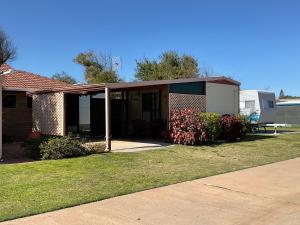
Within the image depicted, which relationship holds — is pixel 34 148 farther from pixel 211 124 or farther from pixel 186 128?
pixel 211 124

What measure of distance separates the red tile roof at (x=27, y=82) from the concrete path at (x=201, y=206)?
38.7 feet

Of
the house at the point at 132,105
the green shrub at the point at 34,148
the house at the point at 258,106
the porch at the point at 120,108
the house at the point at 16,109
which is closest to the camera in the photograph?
the green shrub at the point at 34,148

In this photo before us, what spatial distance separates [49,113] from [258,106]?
48.3 ft

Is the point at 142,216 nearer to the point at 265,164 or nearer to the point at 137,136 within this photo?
the point at 265,164

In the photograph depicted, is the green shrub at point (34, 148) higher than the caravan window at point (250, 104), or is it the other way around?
the caravan window at point (250, 104)

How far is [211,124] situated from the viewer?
1767 cm

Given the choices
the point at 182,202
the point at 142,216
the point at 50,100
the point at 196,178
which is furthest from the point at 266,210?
the point at 50,100

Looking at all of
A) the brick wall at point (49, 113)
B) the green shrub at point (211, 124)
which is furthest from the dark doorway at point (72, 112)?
the green shrub at point (211, 124)

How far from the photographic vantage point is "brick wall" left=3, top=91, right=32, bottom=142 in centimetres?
1977

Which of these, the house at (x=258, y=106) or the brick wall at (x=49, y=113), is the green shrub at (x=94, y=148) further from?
the house at (x=258, y=106)

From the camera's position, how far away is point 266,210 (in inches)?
297

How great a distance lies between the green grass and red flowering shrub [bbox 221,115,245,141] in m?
2.96

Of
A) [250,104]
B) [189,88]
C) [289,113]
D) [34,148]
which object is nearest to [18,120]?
[34,148]

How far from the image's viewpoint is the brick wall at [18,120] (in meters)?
19.8
